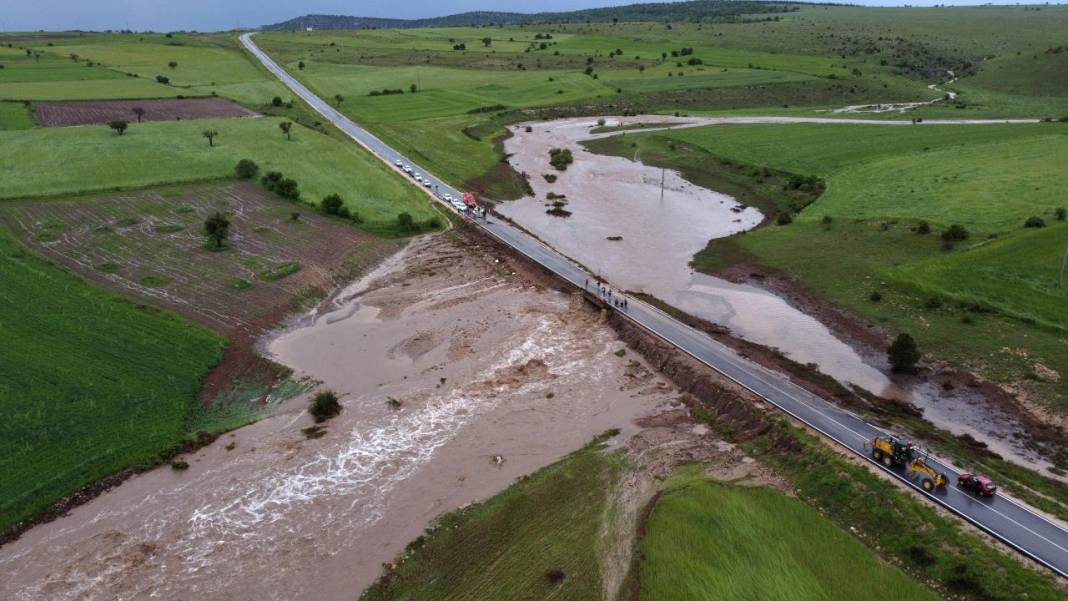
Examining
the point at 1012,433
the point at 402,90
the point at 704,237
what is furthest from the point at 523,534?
the point at 402,90

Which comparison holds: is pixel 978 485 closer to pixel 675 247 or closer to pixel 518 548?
pixel 518 548

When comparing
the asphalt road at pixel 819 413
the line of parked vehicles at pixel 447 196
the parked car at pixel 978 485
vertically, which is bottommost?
the asphalt road at pixel 819 413

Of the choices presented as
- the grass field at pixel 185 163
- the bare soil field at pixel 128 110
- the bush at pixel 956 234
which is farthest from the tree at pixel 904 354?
the bare soil field at pixel 128 110

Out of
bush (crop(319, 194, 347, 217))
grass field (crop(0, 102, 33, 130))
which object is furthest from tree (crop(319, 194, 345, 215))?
grass field (crop(0, 102, 33, 130))

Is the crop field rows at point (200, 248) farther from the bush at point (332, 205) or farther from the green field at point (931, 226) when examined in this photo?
the green field at point (931, 226)

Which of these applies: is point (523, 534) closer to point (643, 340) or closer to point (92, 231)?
point (643, 340)

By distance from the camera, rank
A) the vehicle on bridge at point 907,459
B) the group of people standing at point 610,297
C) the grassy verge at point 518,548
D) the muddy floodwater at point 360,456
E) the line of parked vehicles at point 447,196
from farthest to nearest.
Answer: the line of parked vehicles at point 447,196, the group of people standing at point 610,297, the vehicle on bridge at point 907,459, the muddy floodwater at point 360,456, the grassy verge at point 518,548

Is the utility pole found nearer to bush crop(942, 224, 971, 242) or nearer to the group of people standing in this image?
bush crop(942, 224, 971, 242)
